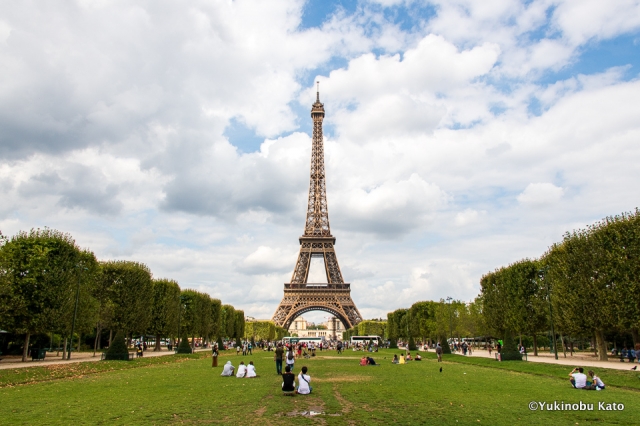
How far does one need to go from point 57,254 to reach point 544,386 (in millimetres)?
39001

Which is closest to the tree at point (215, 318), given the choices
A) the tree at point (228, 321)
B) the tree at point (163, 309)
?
the tree at point (228, 321)

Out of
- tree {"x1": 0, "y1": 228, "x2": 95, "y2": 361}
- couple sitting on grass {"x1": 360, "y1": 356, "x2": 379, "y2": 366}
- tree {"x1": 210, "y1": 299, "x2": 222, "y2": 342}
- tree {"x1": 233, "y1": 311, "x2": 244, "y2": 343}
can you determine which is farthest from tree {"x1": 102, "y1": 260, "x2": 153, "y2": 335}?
tree {"x1": 233, "y1": 311, "x2": 244, "y2": 343}

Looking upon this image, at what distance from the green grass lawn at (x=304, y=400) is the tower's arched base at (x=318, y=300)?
81.0m

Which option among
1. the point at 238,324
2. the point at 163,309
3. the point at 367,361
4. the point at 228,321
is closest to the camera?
the point at 367,361

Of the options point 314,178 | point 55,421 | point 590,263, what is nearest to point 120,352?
point 55,421

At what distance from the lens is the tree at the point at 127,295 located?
2083 inches

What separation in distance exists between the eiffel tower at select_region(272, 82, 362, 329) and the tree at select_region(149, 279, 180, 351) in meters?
41.3

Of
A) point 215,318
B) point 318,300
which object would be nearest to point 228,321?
point 215,318

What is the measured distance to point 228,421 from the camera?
1260cm

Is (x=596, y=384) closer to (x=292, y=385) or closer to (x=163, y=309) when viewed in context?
(x=292, y=385)

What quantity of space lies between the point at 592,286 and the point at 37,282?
44.4 meters

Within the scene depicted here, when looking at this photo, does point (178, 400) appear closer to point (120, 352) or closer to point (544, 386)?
point (544, 386)

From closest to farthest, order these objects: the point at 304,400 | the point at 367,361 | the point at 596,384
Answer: the point at 304,400 → the point at 596,384 → the point at 367,361

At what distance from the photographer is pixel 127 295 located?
5347 centimetres
